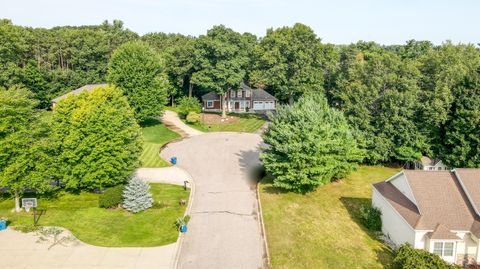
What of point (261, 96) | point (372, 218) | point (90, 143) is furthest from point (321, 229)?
point (261, 96)

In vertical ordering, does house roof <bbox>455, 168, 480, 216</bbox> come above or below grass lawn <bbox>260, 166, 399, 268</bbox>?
above

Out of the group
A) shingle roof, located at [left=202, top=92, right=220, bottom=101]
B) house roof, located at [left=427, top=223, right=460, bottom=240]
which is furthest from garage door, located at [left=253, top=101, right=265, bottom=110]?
house roof, located at [left=427, top=223, right=460, bottom=240]

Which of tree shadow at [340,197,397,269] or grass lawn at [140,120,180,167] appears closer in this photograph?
tree shadow at [340,197,397,269]

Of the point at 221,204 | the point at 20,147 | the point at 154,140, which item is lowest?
the point at 221,204

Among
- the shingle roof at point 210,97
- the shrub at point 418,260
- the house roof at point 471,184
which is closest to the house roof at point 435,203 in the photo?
the house roof at point 471,184

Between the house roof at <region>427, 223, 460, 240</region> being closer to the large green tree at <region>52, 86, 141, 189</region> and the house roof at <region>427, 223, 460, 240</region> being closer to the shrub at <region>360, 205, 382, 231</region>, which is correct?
the shrub at <region>360, 205, 382, 231</region>

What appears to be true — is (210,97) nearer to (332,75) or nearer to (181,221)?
(332,75)

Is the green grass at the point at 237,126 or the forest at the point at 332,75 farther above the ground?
the forest at the point at 332,75

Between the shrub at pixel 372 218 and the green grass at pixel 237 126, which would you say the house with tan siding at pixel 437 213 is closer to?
the shrub at pixel 372 218
